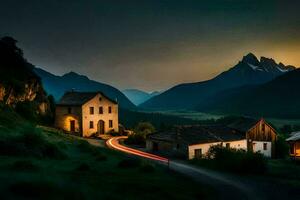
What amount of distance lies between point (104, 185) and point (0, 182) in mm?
6309

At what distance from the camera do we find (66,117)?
7288cm

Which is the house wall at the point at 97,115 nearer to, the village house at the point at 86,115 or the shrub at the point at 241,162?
the village house at the point at 86,115

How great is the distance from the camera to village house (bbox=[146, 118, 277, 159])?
5316 cm

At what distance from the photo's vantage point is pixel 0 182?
13.4 metres

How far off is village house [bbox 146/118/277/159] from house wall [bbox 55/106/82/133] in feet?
62.2

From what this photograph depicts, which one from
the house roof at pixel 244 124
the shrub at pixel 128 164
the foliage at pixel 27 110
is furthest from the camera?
the house roof at pixel 244 124

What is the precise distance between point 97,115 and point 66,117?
249 inches

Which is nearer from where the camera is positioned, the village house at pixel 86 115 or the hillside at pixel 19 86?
the hillside at pixel 19 86

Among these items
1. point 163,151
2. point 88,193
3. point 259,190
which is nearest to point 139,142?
point 163,151

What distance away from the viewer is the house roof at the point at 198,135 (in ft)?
178

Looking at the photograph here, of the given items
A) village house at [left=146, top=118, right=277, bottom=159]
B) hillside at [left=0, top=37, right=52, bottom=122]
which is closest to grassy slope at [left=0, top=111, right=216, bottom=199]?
village house at [left=146, top=118, right=277, bottom=159]

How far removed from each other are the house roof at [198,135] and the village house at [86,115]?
18189 millimetres

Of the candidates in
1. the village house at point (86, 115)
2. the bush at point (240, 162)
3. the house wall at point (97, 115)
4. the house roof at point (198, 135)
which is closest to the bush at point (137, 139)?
the house roof at point (198, 135)

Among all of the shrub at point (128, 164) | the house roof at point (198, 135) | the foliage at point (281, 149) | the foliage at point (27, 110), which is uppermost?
the foliage at point (27, 110)
